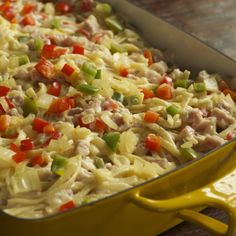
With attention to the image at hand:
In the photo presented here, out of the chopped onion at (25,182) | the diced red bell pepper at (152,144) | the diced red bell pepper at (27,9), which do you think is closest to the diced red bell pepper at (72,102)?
the diced red bell pepper at (152,144)

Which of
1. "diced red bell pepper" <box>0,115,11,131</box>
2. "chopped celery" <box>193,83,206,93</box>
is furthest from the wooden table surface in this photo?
"diced red bell pepper" <box>0,115,11,131</box>

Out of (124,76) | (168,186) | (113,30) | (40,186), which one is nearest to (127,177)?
(168,186)

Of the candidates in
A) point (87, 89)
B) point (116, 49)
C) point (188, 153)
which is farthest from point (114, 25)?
point (188, 153)

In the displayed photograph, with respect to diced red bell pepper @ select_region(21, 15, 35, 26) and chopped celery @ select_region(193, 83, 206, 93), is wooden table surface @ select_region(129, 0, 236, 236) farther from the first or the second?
diced red bell pepper @ select_region(21, 15, 35, 26)

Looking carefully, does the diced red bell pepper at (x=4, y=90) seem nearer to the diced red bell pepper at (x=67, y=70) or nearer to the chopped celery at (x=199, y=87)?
the diced red bell pepper at (x=67, y=70)

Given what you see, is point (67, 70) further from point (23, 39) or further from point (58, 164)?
point (58, 164)

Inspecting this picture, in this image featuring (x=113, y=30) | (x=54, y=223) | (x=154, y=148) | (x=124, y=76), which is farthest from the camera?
(x=113, y=30)

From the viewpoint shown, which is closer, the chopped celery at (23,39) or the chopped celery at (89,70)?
the chopped celery at (89,70)

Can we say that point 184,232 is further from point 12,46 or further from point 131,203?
point 12,46
